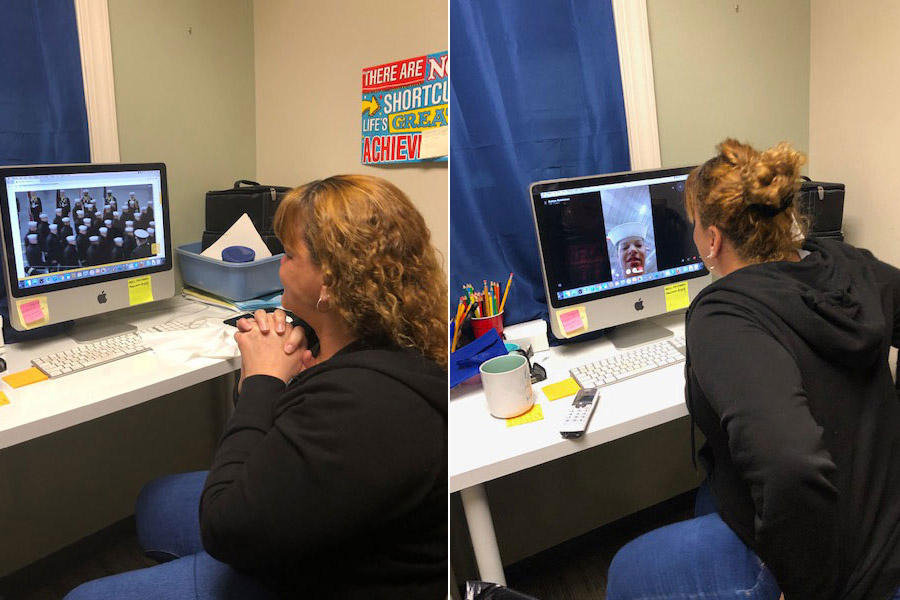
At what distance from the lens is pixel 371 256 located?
86cm

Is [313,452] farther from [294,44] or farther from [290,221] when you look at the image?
[294,44]

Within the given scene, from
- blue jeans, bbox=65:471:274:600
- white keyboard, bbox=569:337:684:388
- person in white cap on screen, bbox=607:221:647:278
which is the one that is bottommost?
blue jeans, bbox=65:471:274:600

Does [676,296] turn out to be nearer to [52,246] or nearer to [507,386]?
[507,386]

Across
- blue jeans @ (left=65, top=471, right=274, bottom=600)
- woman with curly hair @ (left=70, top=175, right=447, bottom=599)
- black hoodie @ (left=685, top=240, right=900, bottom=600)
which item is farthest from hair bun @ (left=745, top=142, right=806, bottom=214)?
blue jeans @ (left=65, top=471, right=274, bottom=600)

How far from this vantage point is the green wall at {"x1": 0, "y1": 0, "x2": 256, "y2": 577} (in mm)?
1274

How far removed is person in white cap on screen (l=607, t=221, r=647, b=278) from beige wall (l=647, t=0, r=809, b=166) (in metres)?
0.35

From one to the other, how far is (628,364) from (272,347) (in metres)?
0.83

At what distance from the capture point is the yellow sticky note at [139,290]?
5.40ft

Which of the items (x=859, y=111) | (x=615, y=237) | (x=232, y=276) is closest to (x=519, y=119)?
(x=615, y=237)

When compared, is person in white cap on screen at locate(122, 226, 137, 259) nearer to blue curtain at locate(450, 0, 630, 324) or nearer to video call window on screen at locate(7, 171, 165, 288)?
video call window on screen at locate(7, 171, 165, 288)

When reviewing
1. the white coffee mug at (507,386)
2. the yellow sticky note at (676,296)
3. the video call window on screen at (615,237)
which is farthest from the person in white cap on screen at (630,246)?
the white coffee mug at (507,386)

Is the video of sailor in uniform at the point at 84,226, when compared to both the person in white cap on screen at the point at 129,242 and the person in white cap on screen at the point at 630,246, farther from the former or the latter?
the person in white cap on screen at the point at 630,246

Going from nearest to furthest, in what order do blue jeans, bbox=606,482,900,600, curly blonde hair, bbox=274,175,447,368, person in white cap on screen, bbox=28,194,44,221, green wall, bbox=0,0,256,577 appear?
curly blonde hair, bbox=274,175,447,368 < blue jeans, bbox=606,482,900,600 < green wall, bbox=0,0,256,577 < person in white cap on screen, bbox=28,194,44,221

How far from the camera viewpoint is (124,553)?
1317mm
